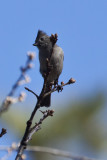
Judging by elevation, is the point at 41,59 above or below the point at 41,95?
above

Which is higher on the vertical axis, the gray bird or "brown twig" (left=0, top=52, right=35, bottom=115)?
the gray bird

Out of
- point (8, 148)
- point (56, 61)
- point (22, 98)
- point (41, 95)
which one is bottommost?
point (8, 148)

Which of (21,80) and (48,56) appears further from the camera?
(48,56)

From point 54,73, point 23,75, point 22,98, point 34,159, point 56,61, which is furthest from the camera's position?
point 54,73

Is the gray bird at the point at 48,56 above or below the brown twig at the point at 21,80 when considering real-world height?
above

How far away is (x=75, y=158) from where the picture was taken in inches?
56.6

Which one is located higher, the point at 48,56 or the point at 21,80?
the point at 48,56

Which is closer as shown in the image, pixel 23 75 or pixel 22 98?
pixel 23 75

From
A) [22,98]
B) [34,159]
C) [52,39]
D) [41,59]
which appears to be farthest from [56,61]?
[22,98]

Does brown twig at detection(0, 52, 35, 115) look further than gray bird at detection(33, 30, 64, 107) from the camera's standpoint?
No

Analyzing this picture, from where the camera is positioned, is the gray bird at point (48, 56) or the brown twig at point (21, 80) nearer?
the brown twig at point (21, 80)

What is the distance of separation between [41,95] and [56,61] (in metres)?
2.58

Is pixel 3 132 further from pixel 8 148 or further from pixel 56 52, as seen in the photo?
pixel 56 52

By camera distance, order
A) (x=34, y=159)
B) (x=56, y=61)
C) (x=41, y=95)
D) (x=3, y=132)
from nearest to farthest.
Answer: (x=3, y=132), (x=41, y=95), (x=34, y=159), (x=56, y=61)
